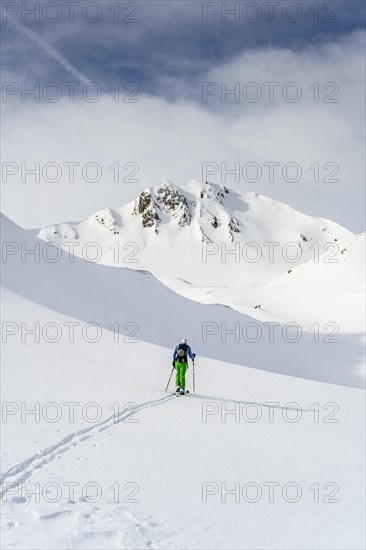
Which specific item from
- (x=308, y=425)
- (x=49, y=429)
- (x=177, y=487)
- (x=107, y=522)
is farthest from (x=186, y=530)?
(x=308, y=425)

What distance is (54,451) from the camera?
8320 mm

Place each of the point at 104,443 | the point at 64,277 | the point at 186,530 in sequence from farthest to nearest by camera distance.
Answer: the point at 64,277
the point at 104,443
the point at 186,530

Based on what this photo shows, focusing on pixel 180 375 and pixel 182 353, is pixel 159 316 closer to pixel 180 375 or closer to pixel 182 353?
pixel 182 353

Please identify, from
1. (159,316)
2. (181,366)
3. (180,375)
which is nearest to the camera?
(180,375)

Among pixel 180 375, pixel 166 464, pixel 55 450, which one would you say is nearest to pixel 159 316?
pixel 180 375

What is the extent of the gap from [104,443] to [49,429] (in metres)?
1.28

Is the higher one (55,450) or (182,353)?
(182,353)

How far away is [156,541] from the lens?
5363 mm

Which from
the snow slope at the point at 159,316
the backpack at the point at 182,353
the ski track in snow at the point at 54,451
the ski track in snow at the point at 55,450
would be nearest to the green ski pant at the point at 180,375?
the backpack at the point at 182,353

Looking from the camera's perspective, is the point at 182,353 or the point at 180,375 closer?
the point at 180,375

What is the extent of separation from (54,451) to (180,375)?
23.6ft

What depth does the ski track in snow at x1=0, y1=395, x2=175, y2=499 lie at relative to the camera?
22.7 feet

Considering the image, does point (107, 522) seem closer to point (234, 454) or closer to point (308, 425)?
point (234, 454)

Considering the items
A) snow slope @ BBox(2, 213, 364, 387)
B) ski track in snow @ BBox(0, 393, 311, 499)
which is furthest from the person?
snow slope @ BBox(2, 213, 364, 387)
